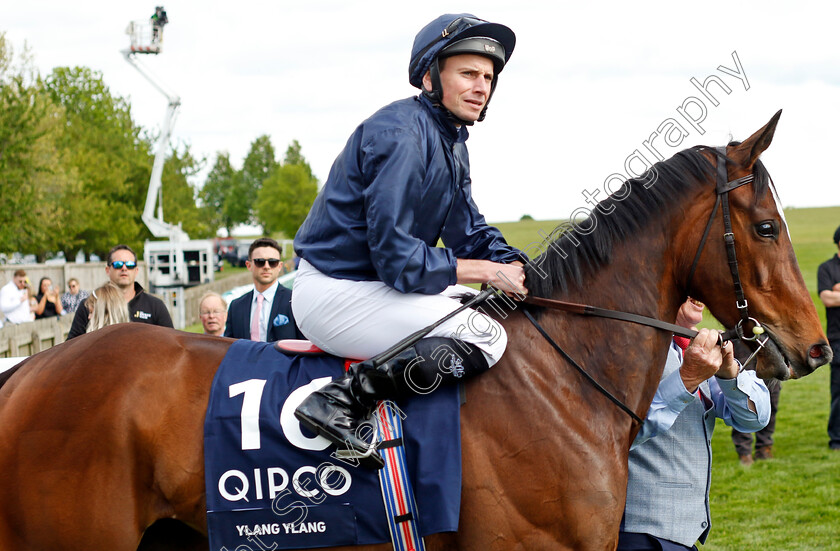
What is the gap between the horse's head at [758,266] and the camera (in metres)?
2.78

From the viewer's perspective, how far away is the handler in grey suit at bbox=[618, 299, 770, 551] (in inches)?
118

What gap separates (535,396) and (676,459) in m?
0.84

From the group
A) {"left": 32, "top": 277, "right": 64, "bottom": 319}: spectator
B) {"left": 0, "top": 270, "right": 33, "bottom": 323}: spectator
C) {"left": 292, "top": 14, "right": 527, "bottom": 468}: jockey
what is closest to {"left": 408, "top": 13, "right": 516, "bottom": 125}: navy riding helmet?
{"left": 292, "top": 14, "right": 527, "bottom": 468}: jockey

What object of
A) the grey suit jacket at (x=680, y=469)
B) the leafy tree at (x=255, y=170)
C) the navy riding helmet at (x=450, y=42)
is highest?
the leafy tree at (x=255, y=170)

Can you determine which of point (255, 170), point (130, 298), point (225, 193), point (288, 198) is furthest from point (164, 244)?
point (225, 193)

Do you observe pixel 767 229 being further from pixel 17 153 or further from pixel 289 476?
pixel 17 153

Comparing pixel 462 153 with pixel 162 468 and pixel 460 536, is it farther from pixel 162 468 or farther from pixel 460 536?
pixel 162 468

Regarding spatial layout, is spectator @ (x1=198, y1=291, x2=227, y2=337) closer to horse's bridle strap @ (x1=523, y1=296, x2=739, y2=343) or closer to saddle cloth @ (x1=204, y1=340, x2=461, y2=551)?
saddle cloth @ (x1=204, y1=340, x2=461, y2=551)

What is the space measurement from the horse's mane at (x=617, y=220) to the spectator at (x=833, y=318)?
564cm

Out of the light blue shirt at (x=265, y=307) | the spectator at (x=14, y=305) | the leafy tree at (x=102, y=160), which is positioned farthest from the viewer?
the leafy tree at (x=102, y=160)

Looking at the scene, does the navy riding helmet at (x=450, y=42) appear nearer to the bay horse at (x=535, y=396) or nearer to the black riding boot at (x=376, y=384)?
the bay horse at (x=535, y=396)

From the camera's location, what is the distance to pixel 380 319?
275cm

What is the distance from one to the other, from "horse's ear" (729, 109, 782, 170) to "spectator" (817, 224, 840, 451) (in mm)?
5586

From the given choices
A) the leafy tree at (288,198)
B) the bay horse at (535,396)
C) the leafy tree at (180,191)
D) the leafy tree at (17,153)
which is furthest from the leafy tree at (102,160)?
the bay horse at (535,396)
